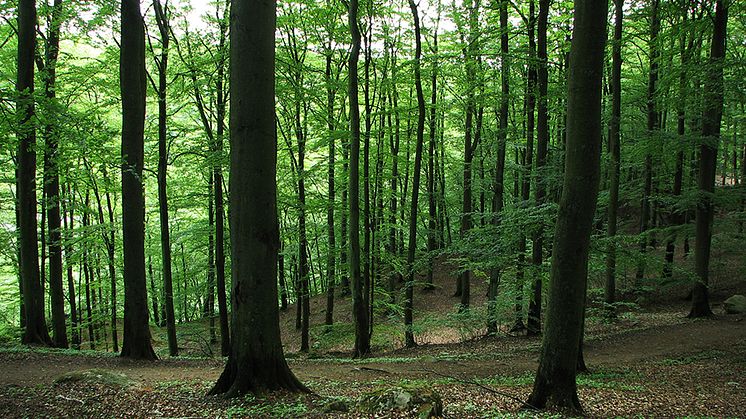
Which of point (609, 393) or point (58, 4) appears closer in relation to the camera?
point (609, 393)

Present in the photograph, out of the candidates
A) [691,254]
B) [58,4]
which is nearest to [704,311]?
[691,254]

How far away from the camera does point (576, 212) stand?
5.62 meters

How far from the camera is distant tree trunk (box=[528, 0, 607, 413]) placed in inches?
220

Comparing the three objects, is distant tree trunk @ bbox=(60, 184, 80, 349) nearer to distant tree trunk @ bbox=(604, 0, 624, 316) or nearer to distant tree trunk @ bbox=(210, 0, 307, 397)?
distant tree trunk @ bbox=(210, 0, 307, 397)

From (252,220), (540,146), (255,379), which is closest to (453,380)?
(255,379)

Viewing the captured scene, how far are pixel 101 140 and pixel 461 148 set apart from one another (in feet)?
71.6

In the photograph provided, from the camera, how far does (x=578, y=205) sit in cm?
562

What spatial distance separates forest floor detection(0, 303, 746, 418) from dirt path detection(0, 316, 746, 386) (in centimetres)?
3

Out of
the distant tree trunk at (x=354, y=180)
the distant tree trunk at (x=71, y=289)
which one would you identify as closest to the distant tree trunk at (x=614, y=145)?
the distant tree trunk at (x=354, y=180)

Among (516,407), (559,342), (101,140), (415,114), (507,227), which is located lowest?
(516,407)

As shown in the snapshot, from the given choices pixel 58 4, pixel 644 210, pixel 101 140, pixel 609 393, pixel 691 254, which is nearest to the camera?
pixel 609 393

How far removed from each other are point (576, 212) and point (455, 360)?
661 centimetres

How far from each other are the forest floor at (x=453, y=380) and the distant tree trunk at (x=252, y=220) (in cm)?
36

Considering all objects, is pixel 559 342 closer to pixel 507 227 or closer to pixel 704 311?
pixel 507 227
